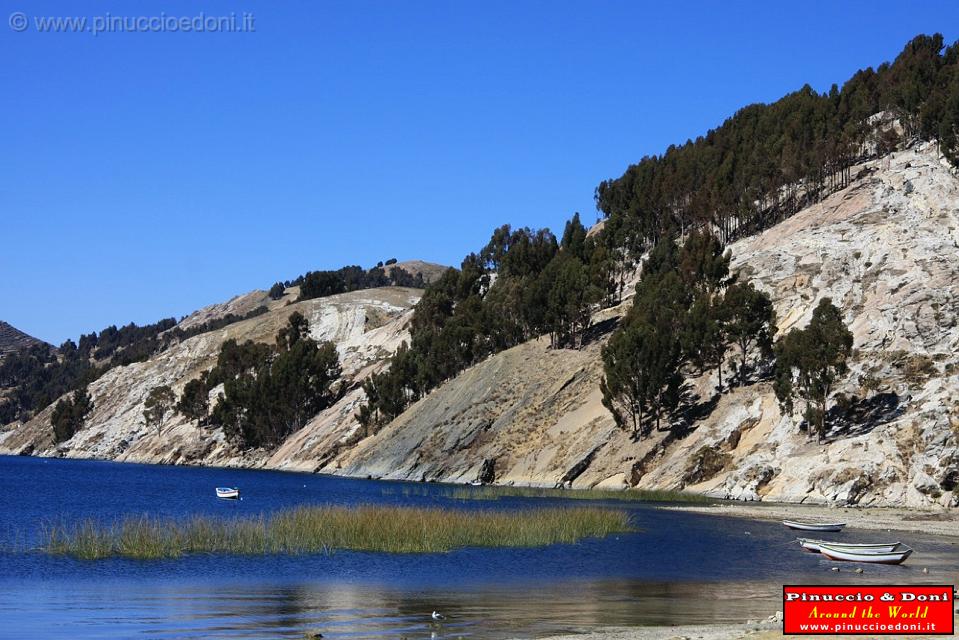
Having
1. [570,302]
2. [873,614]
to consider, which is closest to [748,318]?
[570,302]

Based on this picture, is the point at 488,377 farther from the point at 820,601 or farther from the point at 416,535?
the point at 820,601

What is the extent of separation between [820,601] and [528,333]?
4707 inches

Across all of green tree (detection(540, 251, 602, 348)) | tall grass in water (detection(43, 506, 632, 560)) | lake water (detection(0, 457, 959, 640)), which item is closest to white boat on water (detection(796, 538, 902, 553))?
lake water (detection(0, 457, 959, 640))

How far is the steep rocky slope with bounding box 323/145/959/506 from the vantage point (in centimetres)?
8488

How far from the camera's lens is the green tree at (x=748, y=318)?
343ft

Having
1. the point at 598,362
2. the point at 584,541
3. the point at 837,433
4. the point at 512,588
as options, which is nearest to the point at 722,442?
the point at 837,433

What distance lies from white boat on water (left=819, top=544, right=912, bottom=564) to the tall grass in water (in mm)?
14639

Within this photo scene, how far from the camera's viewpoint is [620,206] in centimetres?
17550

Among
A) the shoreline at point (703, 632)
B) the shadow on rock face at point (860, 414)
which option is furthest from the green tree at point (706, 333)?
the shoreline at point (703, 632)

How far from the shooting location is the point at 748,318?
10519cm

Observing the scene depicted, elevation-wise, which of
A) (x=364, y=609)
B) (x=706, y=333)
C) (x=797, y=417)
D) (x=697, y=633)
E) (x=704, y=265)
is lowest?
(x=364, y=609)

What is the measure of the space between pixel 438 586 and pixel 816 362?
57858mm

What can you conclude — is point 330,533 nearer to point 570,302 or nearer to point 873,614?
point 873,614

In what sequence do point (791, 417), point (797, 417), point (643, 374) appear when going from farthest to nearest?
1. point (643, 374)
2. point (791, 417)
3. point (797, 417)
